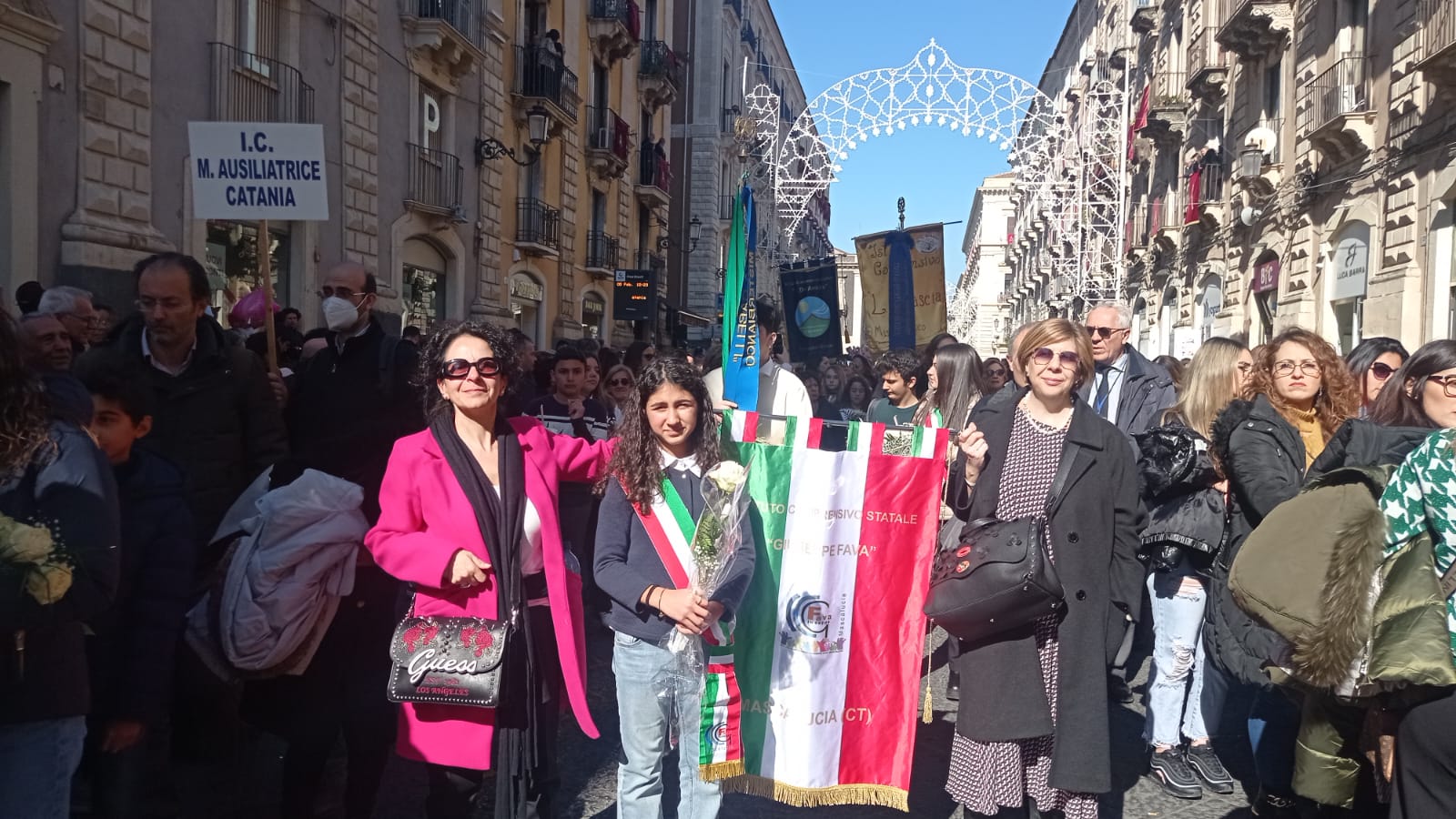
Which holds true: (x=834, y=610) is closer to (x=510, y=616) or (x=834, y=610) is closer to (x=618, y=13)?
(x=510, y=616)

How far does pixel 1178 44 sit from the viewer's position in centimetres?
2792

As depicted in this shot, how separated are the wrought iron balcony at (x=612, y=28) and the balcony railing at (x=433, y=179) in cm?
858

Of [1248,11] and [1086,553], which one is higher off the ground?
[1248,11]

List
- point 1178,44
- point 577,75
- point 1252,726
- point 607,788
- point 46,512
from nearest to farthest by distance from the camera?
point 46,512, point 1252,726, point 607,788, point 577,75, point 1178,44

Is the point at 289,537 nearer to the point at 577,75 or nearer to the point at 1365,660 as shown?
the point at 1365,660

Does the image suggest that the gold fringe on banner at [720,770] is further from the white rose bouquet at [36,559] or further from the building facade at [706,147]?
the building facade at [706,147]

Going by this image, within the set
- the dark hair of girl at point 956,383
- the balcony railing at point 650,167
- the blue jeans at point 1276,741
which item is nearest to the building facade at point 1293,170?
the dark hair of girl at point 956,383

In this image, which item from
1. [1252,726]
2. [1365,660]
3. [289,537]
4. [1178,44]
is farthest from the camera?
[1178,44]

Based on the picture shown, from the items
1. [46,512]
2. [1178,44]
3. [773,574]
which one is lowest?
[773,574]

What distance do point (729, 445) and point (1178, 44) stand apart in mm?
28834

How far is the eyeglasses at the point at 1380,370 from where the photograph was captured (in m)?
5.39

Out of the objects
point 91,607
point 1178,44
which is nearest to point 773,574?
point 91,607

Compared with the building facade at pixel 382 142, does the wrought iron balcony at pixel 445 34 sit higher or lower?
higher

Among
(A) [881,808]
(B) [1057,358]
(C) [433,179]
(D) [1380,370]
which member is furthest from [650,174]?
(B) [1057,358]
